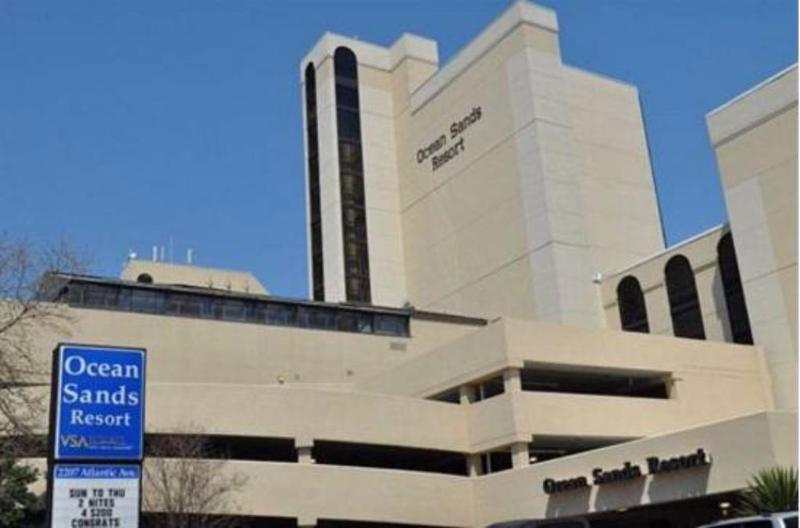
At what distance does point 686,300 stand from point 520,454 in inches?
571

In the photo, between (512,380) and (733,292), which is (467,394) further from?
(733,292)

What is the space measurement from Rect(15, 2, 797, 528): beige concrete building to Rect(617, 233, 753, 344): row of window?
0.12 meters

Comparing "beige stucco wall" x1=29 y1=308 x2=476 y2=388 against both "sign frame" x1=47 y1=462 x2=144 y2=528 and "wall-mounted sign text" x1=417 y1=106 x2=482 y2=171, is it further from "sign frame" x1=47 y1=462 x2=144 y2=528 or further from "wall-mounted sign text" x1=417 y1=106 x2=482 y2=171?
"sign frame" x1=47 y1=462 x2=144 y2=528

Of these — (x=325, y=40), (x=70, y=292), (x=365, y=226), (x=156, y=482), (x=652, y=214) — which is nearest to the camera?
(x=156, y=482)

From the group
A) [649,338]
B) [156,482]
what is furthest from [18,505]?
[649,338]

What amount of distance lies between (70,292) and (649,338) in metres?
27.2

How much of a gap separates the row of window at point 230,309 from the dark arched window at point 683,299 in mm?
14654

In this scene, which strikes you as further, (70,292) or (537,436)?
(70,292)

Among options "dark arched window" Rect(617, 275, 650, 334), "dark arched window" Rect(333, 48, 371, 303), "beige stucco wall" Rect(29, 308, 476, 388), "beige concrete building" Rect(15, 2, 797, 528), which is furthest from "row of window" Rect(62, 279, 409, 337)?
"dark arched window" Rect(333, 48, 371, 303)

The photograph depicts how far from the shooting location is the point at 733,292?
4638cm

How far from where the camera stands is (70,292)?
47.2m

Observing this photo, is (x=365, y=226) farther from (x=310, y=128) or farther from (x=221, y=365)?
(x=221, y=365)

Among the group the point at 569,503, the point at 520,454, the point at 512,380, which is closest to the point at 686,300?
the point at 512,380

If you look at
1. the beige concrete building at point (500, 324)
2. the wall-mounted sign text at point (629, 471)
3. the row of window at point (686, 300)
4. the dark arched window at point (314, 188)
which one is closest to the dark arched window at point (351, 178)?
the beige concrete building at point (500, 324)
